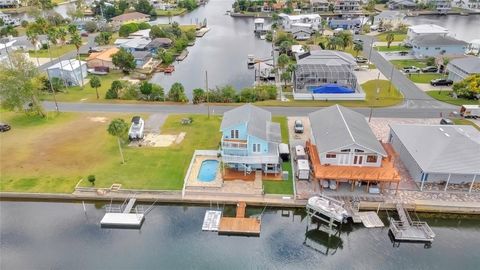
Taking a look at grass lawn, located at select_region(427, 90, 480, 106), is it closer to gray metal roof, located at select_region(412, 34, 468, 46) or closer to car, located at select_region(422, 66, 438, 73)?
car, located at select_region(422, 66, 438, 73)

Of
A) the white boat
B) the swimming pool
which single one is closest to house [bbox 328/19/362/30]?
the swimming pool

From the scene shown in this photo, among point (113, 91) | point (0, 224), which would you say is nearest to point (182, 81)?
point (113, 91)

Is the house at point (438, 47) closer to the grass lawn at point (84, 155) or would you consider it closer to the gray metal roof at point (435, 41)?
the gray metal roof at point (435, 41)

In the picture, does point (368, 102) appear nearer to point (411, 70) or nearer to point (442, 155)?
point (411, 70)

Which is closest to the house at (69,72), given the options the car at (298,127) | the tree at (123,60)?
the tree at (123,60)

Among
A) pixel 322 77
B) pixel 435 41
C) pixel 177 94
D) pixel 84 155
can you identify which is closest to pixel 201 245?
pixel 84 155
